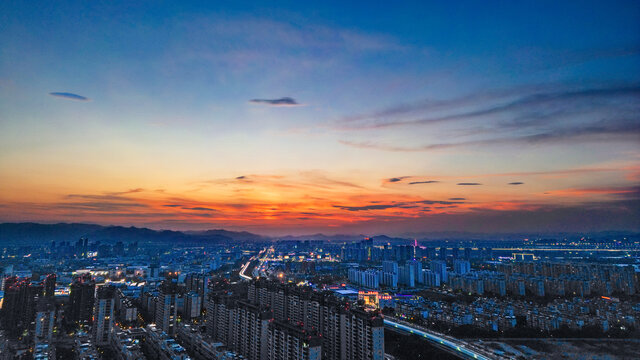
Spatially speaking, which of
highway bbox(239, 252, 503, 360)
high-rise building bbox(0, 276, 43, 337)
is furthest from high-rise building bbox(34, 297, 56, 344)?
highway bbox(239, 252, 503, 360)

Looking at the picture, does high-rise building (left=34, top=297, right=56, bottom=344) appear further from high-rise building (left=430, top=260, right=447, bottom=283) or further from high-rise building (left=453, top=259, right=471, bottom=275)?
high-rise building (left=453, top=259, right=471, bottom=275)

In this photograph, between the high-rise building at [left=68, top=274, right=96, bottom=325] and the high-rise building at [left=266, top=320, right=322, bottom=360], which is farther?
the high-rise building at [left=68, top=274, right=96, bottom=325]

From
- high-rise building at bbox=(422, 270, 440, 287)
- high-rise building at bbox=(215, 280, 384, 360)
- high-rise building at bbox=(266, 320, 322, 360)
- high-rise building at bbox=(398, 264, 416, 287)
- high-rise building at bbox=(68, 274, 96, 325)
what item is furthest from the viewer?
high-rise building at bbox=(398, 264, 416, 287)

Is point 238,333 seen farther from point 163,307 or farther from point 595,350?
point 595,350

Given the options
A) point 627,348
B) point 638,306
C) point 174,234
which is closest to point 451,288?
point 638,306

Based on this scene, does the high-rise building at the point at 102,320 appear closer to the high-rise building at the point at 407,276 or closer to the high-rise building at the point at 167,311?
the high-rise building at the point at 167,311

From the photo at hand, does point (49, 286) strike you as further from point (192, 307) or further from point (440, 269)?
point (440, 269)

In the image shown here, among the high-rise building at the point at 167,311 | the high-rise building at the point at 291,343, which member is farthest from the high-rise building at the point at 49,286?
the high-rise building at the point at 291,343
